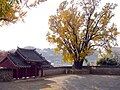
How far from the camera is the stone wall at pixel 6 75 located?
2503 centimetres

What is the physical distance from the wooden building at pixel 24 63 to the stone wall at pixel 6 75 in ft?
2.50

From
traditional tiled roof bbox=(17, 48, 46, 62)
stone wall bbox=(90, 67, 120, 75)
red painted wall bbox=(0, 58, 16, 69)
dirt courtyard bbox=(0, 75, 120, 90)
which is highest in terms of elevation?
traditional tiled roof bbox=(17, 48, 46, 62)

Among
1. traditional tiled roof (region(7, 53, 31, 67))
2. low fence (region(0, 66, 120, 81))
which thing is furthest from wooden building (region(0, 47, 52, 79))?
low fence (region(0, 66, 120, 81))

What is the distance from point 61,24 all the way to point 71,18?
198 cm

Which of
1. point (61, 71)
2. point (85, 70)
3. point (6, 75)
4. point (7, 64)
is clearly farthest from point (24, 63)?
point (85, 70)

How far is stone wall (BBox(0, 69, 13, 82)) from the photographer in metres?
25.0

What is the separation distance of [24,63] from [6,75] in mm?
3133

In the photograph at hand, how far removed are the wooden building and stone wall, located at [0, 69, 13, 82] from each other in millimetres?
761

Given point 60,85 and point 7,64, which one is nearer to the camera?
point 60,85

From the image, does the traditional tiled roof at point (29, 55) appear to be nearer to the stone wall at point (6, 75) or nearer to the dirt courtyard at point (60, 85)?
the stone wall at point (6, 75)

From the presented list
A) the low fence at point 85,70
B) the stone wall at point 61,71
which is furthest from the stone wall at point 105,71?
the stone wall at point 61,71

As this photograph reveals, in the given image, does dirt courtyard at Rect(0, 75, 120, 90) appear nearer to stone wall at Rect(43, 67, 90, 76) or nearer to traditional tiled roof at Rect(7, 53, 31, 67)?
traditional tiled roof at Rect(7, 53, 31, 67)

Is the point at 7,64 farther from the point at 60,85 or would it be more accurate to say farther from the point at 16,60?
the point at 60,85

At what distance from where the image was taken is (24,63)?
27.6 meters
